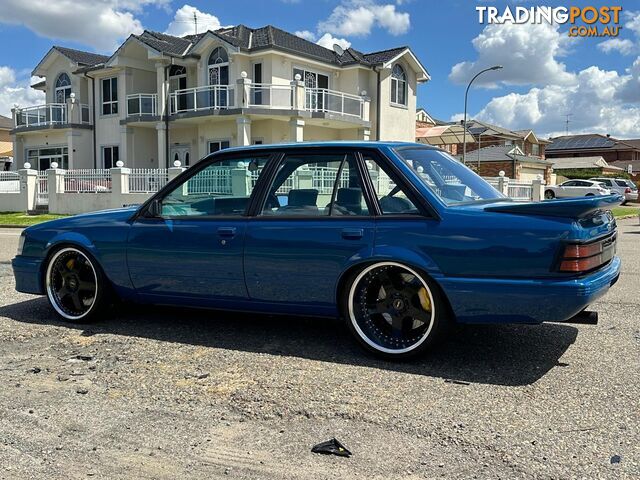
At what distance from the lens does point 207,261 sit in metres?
4.79

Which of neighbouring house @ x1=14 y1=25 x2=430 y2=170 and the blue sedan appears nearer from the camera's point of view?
the blue sedan

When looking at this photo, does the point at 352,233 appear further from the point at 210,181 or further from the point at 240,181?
the point at 210,181

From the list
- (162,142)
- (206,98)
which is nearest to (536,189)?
(206,98)

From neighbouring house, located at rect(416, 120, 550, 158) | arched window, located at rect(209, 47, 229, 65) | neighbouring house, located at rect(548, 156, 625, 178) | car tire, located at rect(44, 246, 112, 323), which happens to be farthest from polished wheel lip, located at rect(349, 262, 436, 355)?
neighbouring house, located at rect(548, 156, 625, 178)

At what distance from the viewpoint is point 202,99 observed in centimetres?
2989

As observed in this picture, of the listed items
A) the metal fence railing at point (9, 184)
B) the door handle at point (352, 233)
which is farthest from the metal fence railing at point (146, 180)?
the door handle at point (352, 233)

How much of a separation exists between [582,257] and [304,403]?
193 cm

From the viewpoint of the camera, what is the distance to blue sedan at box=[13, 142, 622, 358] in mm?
3906

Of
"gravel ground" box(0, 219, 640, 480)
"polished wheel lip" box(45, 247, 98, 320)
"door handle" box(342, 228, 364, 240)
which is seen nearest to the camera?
"gravel ground" box(0, 219, 640, 480)

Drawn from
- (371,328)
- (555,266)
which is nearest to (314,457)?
(371,328)

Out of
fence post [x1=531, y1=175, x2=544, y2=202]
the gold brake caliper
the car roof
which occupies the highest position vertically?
fence post [x1=531, y1=175, x2=544, y2=202]

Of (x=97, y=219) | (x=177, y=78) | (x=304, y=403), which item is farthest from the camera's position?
(x=177, y=78)

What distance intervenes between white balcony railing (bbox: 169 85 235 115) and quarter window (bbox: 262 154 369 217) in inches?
979

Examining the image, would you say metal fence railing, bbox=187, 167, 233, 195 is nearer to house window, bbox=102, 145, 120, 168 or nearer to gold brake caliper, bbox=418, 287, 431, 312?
gold brake caliper, bbox=418, 287, 431, 312
